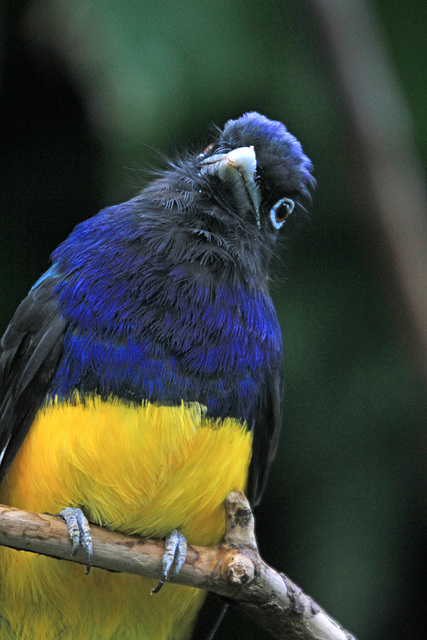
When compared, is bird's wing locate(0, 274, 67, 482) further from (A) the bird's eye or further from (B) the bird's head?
(A) the bird's eye

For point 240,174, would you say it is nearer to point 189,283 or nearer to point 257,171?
point 257,171

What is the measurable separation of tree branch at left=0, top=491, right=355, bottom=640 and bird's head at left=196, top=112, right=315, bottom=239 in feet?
3.67

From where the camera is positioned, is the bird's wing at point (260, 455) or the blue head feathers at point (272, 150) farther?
the blue head feathers at point (272, 150)

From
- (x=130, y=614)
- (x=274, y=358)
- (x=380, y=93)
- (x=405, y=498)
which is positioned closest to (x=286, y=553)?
(x=405, y=498)

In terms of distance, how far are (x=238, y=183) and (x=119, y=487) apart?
1.13 m

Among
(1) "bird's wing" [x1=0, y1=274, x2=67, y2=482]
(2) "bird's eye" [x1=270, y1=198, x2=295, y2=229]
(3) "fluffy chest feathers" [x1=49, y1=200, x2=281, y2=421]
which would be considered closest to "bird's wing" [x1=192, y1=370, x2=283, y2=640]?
(3) "fluffy chest feathers" [x1=49, y1=200, x2=281, y2=421]

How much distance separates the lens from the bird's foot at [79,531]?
8.12 ft

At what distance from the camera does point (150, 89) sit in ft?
11.4

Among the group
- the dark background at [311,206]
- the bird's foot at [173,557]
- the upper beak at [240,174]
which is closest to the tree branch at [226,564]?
the bird's foot at [173,557]

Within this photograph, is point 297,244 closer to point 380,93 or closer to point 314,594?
point 380,93

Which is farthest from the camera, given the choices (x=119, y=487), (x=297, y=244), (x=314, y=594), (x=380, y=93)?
(x=297, y=244)

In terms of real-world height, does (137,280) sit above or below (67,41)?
below

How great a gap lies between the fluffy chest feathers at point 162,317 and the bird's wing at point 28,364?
43mm

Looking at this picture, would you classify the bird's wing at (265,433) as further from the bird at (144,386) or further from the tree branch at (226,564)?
Answer: the tree branch at (226,564)
